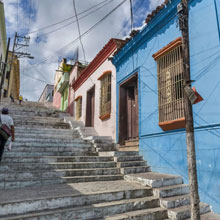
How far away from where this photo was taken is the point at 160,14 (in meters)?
5.19

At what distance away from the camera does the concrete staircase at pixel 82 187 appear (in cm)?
288

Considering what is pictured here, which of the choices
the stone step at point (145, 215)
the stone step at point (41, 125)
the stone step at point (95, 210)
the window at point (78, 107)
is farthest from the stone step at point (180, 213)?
the window at point (78, 107)

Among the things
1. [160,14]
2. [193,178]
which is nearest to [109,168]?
[193,178]

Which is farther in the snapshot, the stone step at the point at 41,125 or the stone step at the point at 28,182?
the stone step at the point at 41,125

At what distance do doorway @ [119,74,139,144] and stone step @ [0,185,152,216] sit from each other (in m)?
2.99

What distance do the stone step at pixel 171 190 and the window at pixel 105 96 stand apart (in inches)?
167

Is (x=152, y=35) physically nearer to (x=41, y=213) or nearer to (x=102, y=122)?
(x=102, y=122)

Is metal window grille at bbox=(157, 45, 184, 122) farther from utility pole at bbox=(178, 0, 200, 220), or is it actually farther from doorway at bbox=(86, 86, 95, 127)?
doorway at bbox=(86, 86, 95, 127)

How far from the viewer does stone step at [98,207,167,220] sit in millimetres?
2965

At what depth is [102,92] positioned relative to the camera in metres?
8.47

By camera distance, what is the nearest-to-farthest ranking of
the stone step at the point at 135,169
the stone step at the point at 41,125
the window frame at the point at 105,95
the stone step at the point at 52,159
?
the stone step at the point at 52,159 → the stone step at the point at 135,169 → the window frame at the point at 105,95 → the stone step at the point at 41,125

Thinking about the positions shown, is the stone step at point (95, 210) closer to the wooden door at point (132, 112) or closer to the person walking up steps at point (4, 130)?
the person walking up steps at point (4, 130)

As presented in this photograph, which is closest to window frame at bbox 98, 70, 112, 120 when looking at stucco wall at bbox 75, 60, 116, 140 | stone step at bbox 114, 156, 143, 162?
stucco wall at bbox 75, 60, 116, 140

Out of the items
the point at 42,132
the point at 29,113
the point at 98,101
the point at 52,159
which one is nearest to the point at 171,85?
the point at 52,159
